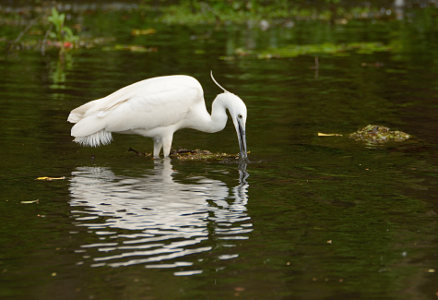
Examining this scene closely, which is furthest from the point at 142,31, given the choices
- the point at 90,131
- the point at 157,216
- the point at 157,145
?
the point at 157,216

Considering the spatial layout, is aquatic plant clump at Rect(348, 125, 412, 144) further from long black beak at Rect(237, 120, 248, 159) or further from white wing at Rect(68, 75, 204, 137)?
white wing at Rect(68, 75, 204, 137)

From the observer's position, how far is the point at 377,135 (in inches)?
462

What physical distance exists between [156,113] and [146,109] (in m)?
0.12

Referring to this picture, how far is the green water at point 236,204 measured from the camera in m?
6.32

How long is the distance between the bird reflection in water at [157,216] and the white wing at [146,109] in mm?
528

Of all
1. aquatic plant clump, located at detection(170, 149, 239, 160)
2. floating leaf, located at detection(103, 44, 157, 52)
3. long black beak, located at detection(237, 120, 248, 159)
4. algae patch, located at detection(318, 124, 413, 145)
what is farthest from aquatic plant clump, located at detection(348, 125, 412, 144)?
floating leaf, located at detection(103, 44, 157, 52)

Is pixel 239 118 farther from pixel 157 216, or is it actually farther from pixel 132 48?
pixel 132 48

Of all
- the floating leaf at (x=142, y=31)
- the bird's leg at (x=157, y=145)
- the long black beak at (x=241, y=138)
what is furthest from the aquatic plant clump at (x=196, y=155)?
the floating leaf at (x=142, y=31)

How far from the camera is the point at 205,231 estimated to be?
295 inches

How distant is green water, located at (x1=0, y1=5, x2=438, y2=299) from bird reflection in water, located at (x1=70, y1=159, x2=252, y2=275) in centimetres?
2

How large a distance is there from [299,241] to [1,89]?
963 cm

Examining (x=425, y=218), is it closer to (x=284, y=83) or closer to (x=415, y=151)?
(x=415, y=151)

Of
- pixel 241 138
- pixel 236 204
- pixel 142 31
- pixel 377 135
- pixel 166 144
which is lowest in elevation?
pixel 236 204

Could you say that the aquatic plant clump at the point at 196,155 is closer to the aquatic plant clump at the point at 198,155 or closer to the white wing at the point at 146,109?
the aquatic plant clump at the point at 198,155
